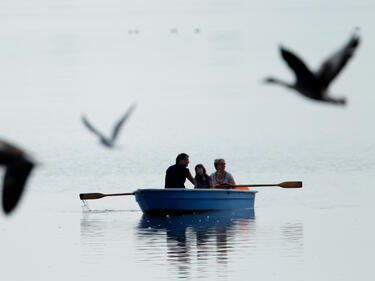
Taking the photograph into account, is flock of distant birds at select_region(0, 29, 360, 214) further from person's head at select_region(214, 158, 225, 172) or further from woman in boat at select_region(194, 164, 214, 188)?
woman in boat at select_region(194, 164, 214, 188)

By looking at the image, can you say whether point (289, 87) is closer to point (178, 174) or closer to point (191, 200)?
point (178, 174)

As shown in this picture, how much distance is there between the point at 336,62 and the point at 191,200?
95.4 feet

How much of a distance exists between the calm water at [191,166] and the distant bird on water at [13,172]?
21cm

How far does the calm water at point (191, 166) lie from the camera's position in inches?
1328

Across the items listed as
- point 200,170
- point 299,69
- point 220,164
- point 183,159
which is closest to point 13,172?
point 299,69

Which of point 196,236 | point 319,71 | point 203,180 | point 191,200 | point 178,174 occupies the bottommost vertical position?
point 319,71

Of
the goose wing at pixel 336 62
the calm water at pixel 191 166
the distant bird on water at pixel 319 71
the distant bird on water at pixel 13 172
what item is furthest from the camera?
the calm water at pixel 191 166

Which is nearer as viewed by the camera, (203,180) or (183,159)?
(183,159)

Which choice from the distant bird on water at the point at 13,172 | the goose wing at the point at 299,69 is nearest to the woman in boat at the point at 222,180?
the goose wing at the point at 299,69

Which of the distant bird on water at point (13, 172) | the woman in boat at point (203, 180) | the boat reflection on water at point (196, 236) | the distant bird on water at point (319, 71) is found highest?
the woman in boat at point (203, 180)

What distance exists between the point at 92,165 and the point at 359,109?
1933 inches

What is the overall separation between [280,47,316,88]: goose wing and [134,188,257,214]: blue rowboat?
2767cm

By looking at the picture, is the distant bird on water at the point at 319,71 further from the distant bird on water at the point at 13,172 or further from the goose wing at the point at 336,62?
the distant bird on water at the point at 13,172

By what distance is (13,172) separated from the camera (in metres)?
9.82
